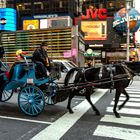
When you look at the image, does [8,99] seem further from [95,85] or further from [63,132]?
[63,132]

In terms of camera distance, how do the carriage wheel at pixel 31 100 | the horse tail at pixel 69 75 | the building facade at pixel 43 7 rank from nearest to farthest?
the carriage wheel at pixel 31 100
the horse tail at pixel 69 75
the building facade at pixel 43 7

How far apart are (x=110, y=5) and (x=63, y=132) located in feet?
315

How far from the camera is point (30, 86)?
8922mm

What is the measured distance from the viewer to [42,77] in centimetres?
934

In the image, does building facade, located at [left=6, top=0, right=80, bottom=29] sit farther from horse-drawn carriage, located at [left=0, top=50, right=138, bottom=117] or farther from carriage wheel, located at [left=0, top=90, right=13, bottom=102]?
horse-drawn carriage, located at [left=0, top=50, right=138, bottom=117]

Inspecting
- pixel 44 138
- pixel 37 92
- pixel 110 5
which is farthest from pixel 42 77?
pixel 110 5

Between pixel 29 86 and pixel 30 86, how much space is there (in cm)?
3

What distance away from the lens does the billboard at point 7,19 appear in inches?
2874

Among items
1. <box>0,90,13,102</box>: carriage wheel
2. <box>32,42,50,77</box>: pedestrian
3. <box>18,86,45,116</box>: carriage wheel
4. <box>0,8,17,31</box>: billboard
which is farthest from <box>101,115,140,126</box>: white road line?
<box>0,8,17,31</box>: billboard

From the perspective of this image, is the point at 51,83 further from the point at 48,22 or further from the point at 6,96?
the point at 48,22

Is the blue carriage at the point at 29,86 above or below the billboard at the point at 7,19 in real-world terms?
below

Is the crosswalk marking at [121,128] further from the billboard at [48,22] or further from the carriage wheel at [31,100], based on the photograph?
the billboard at [48,22]

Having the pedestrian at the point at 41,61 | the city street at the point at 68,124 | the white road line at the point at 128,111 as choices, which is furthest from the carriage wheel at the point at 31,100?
the white road line at the point at 128,111

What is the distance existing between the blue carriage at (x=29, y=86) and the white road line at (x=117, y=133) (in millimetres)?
1920
